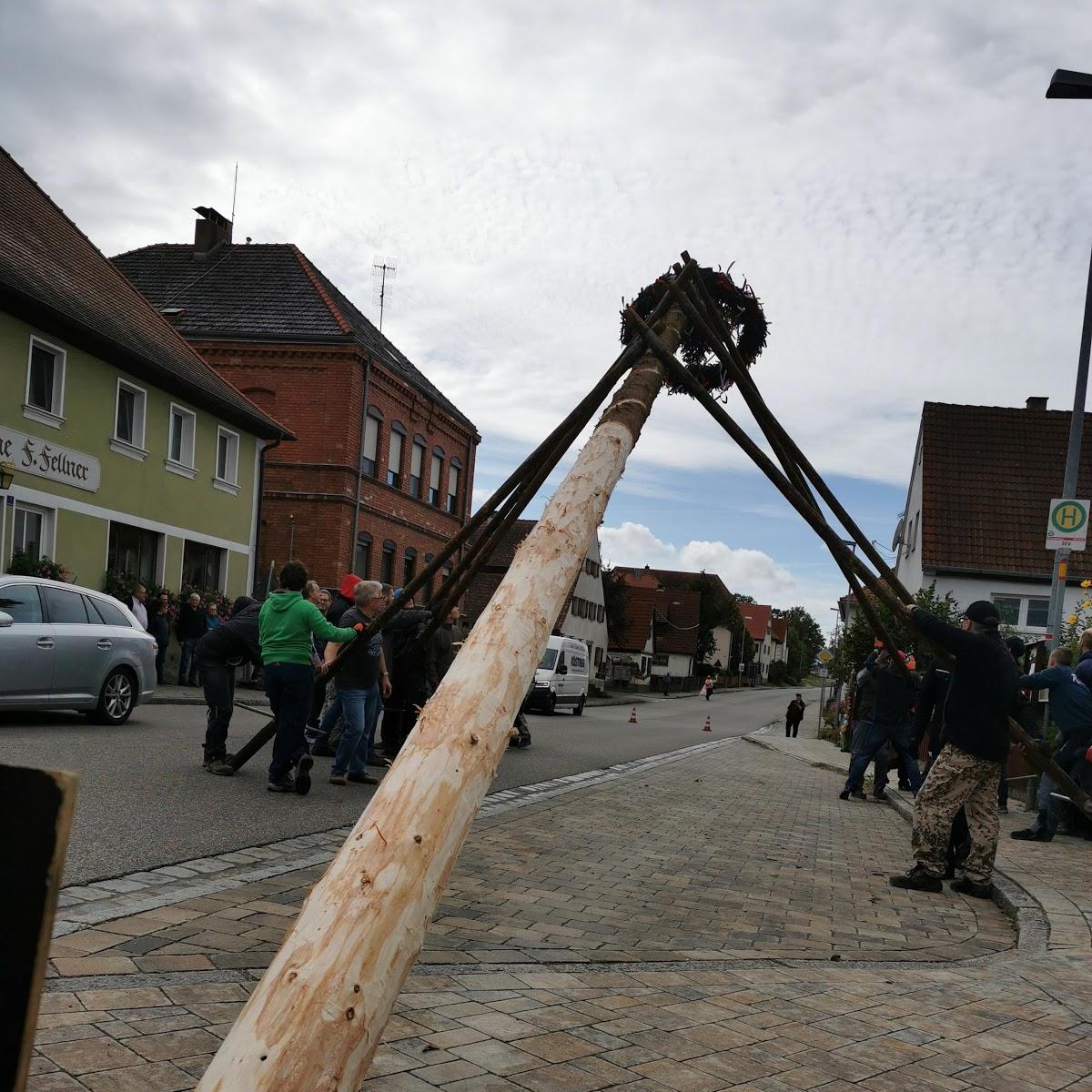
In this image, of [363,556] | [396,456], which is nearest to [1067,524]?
[363,556]

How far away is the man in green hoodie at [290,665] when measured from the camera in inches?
362

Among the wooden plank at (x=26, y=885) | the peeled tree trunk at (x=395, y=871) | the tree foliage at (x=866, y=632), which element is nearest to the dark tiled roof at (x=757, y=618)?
the tree foliage at (x=866, y=632)

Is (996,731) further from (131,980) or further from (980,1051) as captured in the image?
(131,980)

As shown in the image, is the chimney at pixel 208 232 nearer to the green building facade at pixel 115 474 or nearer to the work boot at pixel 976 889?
the green building facade at pixel 115 474

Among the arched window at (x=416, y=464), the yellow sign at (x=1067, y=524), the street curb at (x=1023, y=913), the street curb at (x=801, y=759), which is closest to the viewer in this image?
the street curb at (x=1023, y=913)

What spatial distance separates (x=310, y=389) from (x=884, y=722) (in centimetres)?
2365

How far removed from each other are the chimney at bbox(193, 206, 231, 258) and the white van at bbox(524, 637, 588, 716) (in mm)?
17936

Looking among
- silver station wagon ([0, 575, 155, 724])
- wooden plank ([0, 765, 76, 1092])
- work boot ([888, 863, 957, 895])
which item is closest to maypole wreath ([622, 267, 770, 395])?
work boot ([888, 863, 957, 895])

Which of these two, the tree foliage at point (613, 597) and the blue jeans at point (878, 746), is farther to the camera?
the tree foliage at point (613, 597)

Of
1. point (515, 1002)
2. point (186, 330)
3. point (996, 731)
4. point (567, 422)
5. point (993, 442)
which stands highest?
point (186, 330)

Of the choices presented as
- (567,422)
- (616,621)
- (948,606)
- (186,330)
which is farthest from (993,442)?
(616,621)

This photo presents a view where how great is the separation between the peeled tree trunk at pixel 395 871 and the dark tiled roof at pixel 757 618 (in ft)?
433

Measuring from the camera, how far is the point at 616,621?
67.9 meters

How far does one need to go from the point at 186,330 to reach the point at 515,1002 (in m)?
32.3
